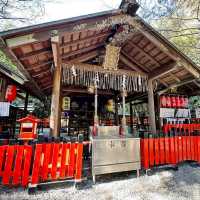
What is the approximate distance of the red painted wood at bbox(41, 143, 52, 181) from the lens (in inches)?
146

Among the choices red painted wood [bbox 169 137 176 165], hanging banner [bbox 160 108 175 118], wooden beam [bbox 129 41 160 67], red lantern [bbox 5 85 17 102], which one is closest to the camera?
red painted wood [bbox 169 137 176 165]

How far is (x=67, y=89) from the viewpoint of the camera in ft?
26.5

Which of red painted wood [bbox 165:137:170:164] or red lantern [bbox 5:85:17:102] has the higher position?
red lantern [bbox 5:85:17:102]

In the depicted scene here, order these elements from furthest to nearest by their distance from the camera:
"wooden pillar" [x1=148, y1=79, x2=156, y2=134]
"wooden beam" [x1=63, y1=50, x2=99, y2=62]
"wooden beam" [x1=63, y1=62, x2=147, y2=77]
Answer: "wooden pillar" [x1=148, y1=79, x2=156, y2=134] < "wooden beam" [x1=63, y1=50, x2=99, y2=62] < "wooden beam" [x1=63, y1=62, x2=147, y2=77]

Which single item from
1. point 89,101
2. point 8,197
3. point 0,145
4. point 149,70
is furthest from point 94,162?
point 89,101

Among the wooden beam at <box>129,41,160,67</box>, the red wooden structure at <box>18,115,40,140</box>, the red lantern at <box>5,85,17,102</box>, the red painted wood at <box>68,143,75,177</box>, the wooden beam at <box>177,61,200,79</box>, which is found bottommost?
the red painted wood at <box>68,143,75,177</box>

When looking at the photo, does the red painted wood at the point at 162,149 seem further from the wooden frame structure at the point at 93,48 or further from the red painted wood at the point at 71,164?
the red painted wood at the point at 71,164

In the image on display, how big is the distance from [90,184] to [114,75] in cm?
396

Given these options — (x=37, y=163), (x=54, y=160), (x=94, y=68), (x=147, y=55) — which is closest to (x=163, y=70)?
(x=147, y=55)

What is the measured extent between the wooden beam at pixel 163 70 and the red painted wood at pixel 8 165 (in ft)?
→ 17.8

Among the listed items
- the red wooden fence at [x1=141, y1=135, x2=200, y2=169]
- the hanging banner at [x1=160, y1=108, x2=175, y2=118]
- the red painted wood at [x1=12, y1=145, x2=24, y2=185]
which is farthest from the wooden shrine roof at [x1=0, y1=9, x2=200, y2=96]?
the red wooden fence at [x1=141, y1=135, x2=200, y2=169]

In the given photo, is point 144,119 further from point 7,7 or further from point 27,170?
point 7,7

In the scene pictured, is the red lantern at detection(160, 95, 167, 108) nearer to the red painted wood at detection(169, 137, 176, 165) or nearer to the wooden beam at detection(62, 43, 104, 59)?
the red painted wood at detection(169, 137, 176, 165)

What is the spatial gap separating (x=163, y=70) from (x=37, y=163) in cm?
522
